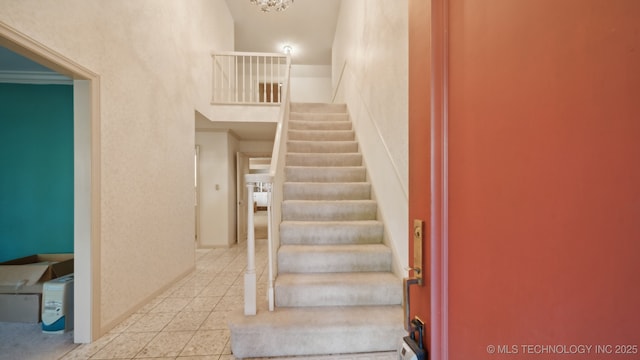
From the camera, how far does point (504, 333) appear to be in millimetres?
501

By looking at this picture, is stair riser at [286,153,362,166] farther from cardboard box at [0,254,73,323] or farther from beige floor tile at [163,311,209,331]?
cardboard box at [0,254,73,323]

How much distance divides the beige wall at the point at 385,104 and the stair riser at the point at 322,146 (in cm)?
20

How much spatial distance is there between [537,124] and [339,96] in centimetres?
544

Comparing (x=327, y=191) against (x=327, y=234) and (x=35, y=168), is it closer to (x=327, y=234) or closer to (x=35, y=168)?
(x=327, y=234)

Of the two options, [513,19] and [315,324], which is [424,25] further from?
[315,324]

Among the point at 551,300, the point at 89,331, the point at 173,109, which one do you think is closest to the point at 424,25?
the point at 551,300

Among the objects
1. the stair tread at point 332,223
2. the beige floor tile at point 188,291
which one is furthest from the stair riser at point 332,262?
the beige floor tile at point 188,291

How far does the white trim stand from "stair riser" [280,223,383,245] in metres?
2.84

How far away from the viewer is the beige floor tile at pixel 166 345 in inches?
73.7

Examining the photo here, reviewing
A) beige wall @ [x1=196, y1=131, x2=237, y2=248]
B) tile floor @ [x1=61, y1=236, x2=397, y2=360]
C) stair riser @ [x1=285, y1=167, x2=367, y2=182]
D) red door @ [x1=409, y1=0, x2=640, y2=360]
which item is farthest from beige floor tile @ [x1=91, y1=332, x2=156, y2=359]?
beige wall @ [x1=196, y1=131, x2=237, y2=248]

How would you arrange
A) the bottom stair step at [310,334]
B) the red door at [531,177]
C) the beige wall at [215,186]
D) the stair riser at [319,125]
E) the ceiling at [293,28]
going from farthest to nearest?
the ceiling at [293,28]
the beige wall at [215,186]
the stair riser at [319,125]
the bottom stair step at [310,334]
the red door at [531,177]

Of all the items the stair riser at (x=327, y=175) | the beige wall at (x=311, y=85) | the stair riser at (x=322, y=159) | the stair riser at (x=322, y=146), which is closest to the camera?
the stair riser at (x=327, y=175)

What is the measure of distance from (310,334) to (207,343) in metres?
0.83

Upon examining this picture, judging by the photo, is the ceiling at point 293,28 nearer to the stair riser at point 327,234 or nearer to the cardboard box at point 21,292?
the stair riser at point 327,234
